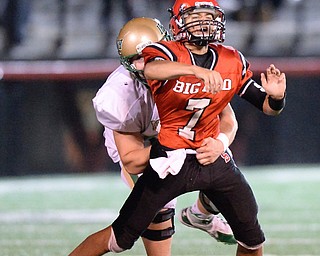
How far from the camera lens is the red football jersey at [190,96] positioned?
11.8ft

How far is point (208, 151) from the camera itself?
3.68 metres

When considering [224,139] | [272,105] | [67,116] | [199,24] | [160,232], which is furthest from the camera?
[67,116]

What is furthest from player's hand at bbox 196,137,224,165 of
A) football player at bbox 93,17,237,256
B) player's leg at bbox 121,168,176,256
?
player's leg at bbox 121,168,176,256

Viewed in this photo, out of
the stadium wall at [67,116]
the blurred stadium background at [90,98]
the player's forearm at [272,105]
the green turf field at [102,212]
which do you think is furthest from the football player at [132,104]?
the stadium wall at [67,116]

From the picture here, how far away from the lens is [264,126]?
873 cm

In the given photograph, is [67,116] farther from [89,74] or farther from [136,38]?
[136,38]

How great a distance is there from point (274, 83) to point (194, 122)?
329mm

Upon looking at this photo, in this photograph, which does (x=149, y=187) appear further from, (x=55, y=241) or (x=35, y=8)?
(x=35, y=8)

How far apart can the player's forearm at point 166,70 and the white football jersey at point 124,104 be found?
0.41 meters

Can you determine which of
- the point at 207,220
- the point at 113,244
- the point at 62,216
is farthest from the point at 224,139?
the point at 62,216

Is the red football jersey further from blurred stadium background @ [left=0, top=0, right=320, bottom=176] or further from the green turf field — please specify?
blurred stadium background @ [left=0, top=0, right=320, bottom=176]

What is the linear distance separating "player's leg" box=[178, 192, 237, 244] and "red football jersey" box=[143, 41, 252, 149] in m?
0.61

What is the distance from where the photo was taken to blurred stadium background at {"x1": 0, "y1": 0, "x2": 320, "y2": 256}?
806cm

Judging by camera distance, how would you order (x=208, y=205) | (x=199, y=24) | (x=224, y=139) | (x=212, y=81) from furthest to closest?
(x=208, y=205) → (x=224, y=139) → (x=199, y=24) → (x=212, y=81)
